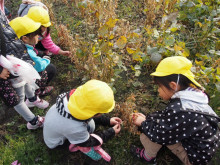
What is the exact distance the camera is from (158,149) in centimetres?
183

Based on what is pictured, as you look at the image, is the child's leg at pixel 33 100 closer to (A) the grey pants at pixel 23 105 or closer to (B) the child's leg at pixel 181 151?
(A) the grey pants at pixel 23 105

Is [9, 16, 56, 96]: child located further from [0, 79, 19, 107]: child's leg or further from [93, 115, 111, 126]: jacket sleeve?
[93, 115, 111, 126]: jacket sleeve

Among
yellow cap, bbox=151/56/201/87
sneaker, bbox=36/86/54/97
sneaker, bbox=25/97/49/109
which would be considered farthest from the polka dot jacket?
sneaker, bbox=36/86/54/97

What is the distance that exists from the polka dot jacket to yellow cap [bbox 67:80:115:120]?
1.71 ft

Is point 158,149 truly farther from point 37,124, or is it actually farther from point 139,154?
point 37,124

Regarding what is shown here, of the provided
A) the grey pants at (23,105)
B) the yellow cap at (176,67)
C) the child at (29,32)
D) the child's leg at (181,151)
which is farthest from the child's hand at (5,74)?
the child's leg at (181,151)

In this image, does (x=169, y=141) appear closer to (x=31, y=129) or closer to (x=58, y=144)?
(x=58, y=144)

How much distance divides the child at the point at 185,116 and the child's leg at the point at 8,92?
1.32m

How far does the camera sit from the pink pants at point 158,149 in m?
1.72

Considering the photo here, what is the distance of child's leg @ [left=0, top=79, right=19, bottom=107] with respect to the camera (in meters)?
1.75

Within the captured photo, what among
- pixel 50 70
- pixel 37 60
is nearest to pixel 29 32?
pixel 37 60

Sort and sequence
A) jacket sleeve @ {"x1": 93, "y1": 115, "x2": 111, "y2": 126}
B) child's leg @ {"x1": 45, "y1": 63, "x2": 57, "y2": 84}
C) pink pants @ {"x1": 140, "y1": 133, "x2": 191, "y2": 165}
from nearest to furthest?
pink pants @ {"x1": 140, "y1": 133, "x2": 191, "y2": 165} → jacket sleeve @ {"x1": 93, "y1": 115, "x2": 111, "y2": 126} → child's leg @ {"x1": 45, "y1": 63, "x2": 57, "y2": 84}

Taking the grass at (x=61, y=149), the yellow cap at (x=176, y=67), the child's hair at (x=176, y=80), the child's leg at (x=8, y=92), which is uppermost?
the yellow cap at (x=176, y=67)

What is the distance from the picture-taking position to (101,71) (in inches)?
89.6
